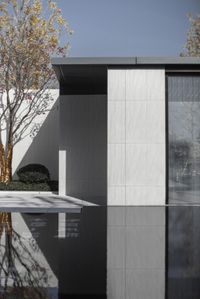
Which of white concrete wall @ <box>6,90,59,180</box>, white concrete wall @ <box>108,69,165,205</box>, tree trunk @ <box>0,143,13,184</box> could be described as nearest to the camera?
white concrete wall @ <box>108,69,165,205</box>

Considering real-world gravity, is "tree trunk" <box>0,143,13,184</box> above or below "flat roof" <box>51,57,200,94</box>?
below

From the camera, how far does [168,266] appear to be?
5.64 metres

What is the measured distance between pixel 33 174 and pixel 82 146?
2.37 meters

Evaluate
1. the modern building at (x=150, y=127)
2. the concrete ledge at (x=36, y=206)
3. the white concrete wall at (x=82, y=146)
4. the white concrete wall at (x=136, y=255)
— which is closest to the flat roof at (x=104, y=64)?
the modern building at (x=150, y=127)

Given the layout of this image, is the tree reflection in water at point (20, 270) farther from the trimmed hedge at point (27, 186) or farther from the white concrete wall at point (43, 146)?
the white concrete wall at point (43, 146)

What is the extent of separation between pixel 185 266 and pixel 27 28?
13.8 meters

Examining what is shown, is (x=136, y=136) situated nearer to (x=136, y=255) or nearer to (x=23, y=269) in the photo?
(x=136, y=255)

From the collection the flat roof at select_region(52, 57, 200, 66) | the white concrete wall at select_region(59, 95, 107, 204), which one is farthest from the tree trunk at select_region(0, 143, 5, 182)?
the flat roof at select_region(52, 57, 200, 66)

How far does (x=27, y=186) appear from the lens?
55.5 ft

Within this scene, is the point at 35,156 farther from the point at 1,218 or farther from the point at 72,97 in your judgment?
the point at 1,218

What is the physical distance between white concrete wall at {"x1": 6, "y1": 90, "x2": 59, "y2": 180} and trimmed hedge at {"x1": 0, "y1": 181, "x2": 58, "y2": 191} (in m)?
1.65

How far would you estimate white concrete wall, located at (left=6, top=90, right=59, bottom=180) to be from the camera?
18891 millimetres

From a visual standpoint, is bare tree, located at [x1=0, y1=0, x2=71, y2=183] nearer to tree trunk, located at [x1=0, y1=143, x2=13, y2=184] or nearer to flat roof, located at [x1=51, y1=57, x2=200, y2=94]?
tree trunk, located at [x1=0, y1=143, x2=13, y2=184]

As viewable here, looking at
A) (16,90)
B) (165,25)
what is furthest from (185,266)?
(165,25)
